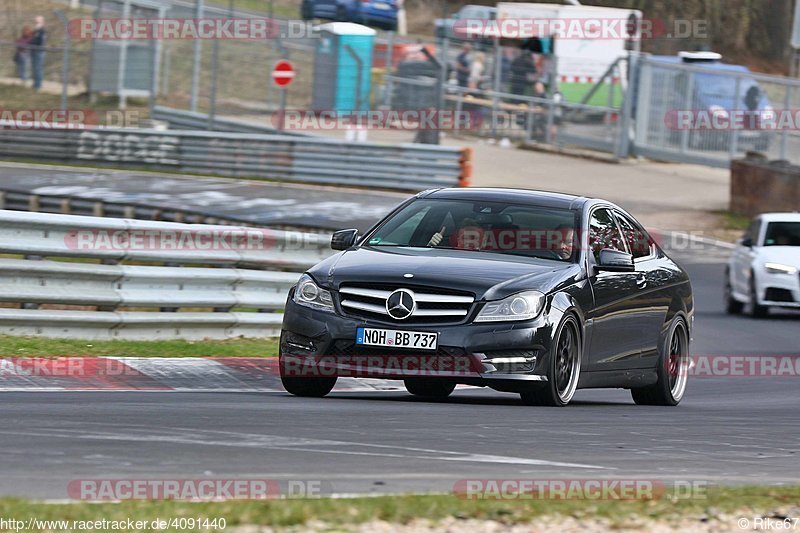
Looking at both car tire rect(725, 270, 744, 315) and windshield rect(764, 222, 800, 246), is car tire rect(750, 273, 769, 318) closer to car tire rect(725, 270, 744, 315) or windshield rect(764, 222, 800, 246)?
car tire rect(725, 270, 744, 315)

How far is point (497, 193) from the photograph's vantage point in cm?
1070

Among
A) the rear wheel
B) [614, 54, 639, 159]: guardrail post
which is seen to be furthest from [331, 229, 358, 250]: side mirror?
the rear wheel

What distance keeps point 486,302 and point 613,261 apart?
131 centimetres

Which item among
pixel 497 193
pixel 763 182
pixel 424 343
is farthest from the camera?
pixel 763 182

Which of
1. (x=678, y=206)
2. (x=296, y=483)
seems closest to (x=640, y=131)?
(x=678, y=206)

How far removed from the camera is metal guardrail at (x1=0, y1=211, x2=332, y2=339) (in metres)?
11.7

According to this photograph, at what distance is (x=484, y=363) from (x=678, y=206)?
23.0 metres

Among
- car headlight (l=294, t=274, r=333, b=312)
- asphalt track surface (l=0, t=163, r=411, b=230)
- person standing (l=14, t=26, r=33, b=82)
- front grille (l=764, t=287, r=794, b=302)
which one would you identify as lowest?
front grille (l=764, t=287, r=794, b=302)

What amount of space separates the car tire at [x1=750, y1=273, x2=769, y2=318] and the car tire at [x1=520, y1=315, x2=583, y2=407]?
10.6m

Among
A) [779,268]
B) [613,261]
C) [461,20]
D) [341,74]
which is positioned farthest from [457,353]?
[461,20]

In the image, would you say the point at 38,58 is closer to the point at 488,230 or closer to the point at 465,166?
the point at 465,166

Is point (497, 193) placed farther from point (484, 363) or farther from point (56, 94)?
→ point (56, 94)

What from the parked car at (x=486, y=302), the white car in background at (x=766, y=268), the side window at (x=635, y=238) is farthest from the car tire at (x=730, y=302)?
the parked car at (x=486, y=302)

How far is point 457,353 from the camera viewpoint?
368 inches
